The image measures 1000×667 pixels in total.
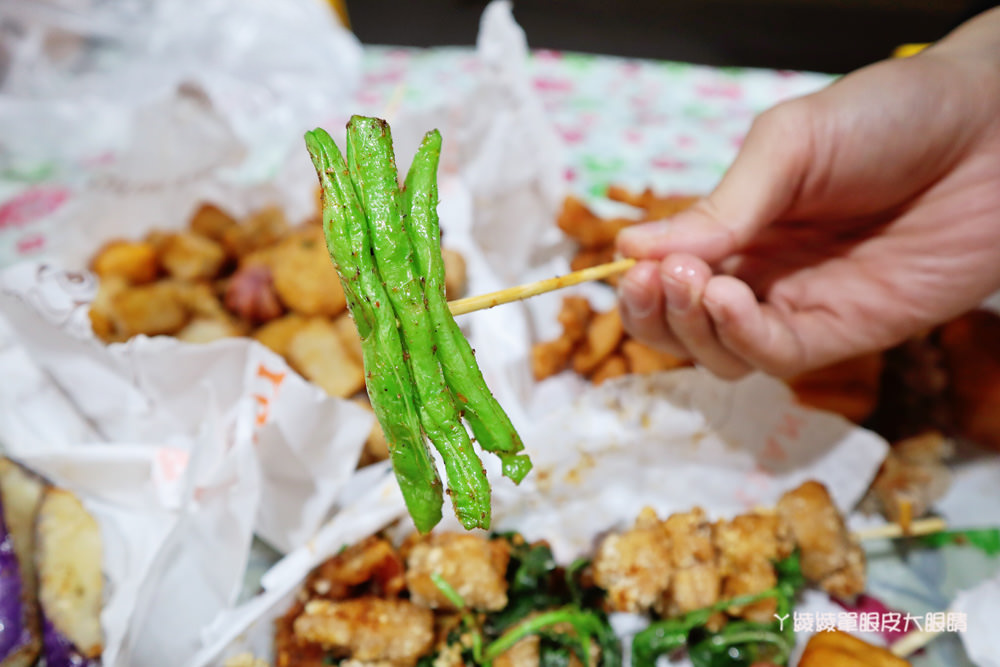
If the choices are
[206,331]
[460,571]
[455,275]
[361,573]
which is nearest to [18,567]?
[361,573]

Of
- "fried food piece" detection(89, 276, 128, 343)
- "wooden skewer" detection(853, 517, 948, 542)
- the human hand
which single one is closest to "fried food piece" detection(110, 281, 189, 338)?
"fried food piece" detection(89, 276, 128, 343)

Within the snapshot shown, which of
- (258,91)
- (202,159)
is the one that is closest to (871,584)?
(202,159)

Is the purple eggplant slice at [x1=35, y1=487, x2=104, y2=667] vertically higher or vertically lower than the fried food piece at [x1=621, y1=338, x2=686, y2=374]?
lower

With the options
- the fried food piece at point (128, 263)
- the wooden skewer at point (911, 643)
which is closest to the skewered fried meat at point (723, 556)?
the wooden skewer at point (911, 643)

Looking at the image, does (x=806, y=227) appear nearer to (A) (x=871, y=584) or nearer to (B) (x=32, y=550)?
(A) (x=871, y=584)

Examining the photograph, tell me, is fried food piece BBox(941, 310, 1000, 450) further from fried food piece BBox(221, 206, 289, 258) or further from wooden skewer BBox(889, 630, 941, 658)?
fried food piece BBox(221, 206, 289, 258)

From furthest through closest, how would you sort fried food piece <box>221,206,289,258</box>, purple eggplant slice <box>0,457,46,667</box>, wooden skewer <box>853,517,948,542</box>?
fried food piece <box>221,206,289,258</box>
wooden skewer <box>853,517,948,542</box>
purple eggplant slice <box>0,457,46,667</box>

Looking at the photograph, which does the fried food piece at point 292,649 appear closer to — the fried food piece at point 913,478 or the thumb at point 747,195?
the thumb at point 747,195
